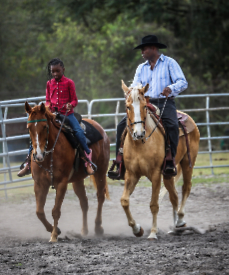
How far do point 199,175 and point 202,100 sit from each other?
9.31 meters

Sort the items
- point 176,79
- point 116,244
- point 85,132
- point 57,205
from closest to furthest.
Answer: point 116,244 → point 57,205 → point 176,79 → point 85,132

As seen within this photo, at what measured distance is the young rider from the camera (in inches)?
248

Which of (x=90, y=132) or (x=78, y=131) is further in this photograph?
(x=90, y=132)

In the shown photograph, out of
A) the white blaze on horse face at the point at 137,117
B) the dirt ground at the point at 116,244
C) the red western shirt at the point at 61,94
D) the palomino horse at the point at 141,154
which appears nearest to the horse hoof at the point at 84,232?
the dirt ground at the point at 116,244

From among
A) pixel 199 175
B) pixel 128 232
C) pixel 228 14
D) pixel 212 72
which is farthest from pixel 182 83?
pixel 212 72

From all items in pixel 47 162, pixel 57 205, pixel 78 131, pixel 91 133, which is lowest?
pixel 57 205

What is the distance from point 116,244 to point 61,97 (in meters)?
2.18

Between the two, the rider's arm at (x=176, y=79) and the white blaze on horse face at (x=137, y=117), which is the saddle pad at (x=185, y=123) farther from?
the white blaze on horse face at (x=137, y=117)

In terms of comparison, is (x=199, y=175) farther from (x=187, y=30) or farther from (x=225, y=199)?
(x=187, y=30)

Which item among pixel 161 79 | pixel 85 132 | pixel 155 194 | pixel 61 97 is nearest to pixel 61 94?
pixel 61 97

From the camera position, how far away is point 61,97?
251 inches

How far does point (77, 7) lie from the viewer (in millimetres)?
22547

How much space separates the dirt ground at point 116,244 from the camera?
4.18 meters

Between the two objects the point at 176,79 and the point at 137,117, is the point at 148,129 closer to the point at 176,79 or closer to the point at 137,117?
the point at 137,117
